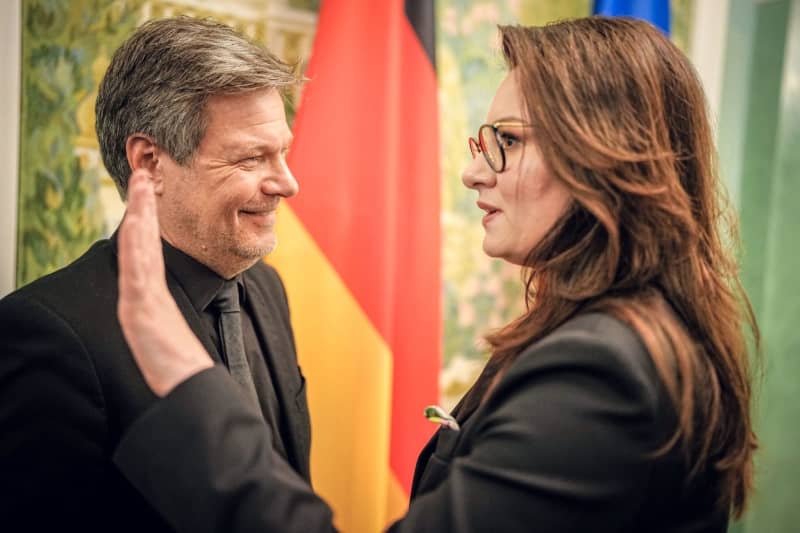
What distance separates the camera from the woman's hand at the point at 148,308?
0.86 m

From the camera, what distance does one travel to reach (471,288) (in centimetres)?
257

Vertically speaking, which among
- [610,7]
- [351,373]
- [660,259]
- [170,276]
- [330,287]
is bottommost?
[351,373]

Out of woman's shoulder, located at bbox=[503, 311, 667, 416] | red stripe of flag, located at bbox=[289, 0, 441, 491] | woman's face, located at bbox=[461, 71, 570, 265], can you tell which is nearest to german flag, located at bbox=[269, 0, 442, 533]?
red stripe of flag, located at bbox=[289, 0, 441, 491]

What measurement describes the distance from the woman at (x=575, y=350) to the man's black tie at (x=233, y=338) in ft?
1.55

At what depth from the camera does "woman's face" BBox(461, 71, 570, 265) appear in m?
1.00

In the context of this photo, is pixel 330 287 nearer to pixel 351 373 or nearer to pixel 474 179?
pixel 351 373

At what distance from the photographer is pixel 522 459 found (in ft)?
2.68

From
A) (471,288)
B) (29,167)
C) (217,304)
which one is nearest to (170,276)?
(217,304)

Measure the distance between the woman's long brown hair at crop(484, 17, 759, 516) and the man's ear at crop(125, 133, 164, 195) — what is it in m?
0.69

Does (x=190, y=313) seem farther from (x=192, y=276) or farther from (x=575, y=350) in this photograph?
(x=575, y=350)

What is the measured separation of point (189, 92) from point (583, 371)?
0.85 metres

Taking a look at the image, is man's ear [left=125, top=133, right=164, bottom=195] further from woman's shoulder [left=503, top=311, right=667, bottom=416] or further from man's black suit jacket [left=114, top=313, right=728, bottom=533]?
woman's shoulder [left=503, top=311, right=667, bottom=416]

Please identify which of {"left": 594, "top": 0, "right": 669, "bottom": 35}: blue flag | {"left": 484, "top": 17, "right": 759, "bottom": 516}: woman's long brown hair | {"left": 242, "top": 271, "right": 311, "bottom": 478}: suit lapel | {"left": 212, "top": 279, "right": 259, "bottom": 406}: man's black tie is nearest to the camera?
{"left": 484, "top": 17, "right": 759, "bottom": 516}: woman's long brown hair

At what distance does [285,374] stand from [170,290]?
351mm
